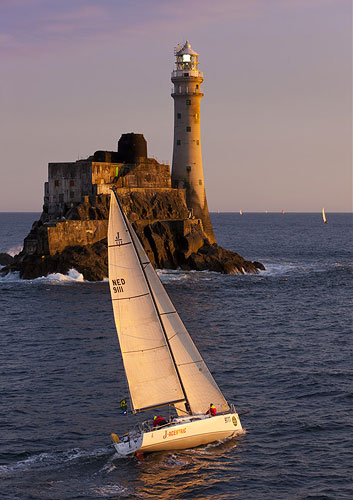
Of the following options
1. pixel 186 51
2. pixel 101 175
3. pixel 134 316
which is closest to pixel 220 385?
pixel 134 316

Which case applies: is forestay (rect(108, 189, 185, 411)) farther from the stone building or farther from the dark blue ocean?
the stone building

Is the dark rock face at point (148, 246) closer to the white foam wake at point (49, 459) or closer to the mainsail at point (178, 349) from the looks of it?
the mainsail at point (178, 349)

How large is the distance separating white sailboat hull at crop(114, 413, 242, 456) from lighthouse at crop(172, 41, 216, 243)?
66.4 meters

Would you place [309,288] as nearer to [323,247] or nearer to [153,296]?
[153,296]

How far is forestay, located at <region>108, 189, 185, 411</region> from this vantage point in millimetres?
27125

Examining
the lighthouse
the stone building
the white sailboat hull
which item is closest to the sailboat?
the white sailboat hull

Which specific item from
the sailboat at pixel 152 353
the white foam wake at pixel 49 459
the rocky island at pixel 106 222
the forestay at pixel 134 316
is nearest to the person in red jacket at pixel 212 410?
the sailboat at pixel 152 353

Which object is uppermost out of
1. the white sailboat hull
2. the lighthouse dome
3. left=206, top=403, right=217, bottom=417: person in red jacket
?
the lighthouse dome

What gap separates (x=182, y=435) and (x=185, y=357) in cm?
295

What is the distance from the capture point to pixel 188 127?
9275 centimetres

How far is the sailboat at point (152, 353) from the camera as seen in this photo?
26.9 metres

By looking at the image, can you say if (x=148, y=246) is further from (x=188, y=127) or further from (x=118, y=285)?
(x=118, y=285)

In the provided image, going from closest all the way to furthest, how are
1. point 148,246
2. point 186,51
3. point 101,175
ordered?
point 148,246
point 101,175
point 186,51

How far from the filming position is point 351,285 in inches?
2960
